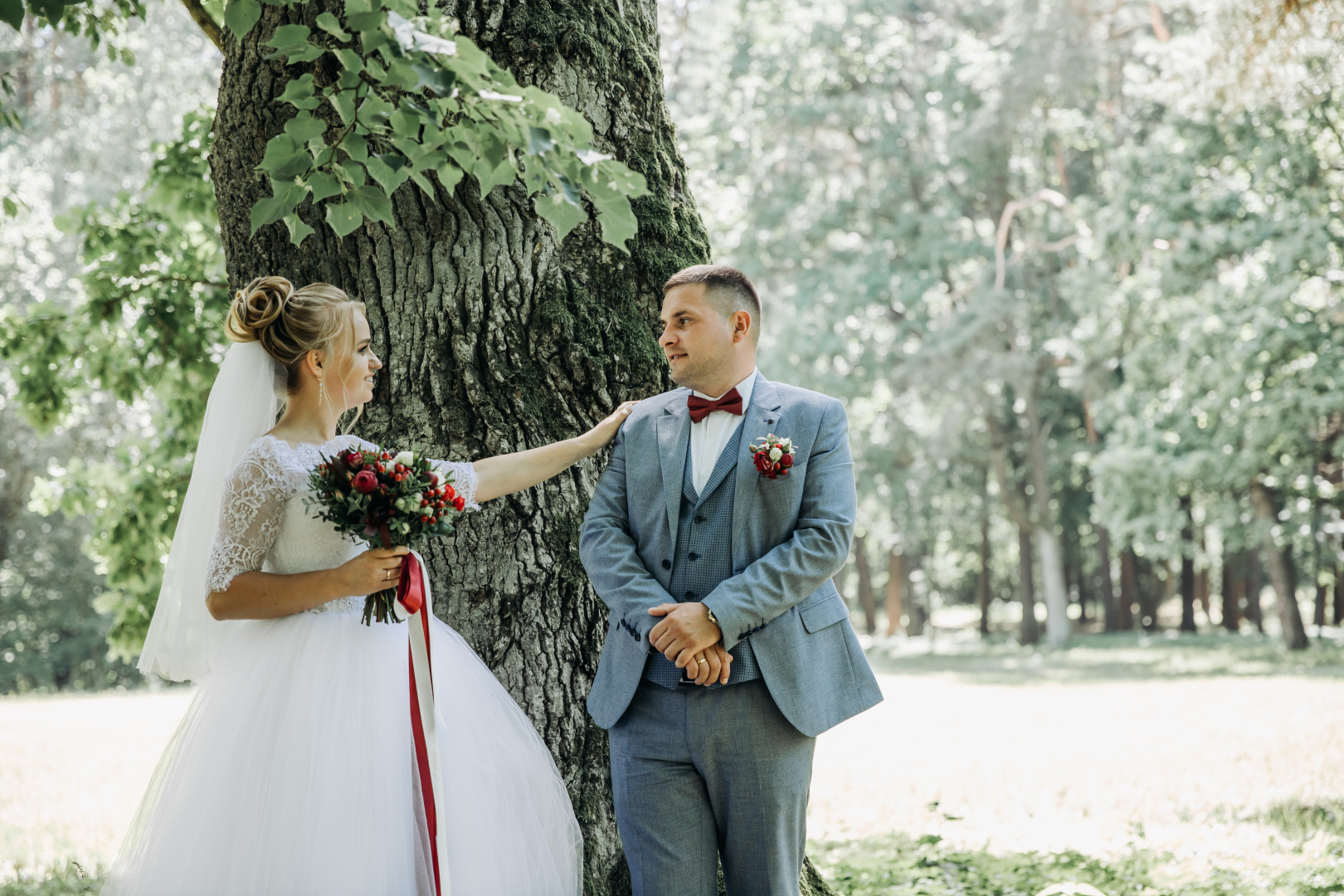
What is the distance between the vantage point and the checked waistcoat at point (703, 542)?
318cm

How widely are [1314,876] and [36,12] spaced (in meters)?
6.31

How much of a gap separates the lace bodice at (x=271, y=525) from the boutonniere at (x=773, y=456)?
1215 mm

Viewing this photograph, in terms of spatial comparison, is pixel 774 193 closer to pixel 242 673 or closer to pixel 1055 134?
pixel 1055 134

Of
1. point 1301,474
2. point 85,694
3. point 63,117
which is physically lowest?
point 85,694

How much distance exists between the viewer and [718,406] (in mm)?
3344

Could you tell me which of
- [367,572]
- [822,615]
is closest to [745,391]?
[822,615]

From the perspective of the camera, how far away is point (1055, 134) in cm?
2359

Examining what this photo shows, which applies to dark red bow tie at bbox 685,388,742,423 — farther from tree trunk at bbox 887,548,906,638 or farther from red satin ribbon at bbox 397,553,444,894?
tree trunk at bbox 887,548,906,638

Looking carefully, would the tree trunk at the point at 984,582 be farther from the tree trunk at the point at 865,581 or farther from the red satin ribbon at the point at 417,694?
the red satin ribbon at the point at 417,694

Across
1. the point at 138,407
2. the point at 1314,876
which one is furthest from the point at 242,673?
the point at 138,407

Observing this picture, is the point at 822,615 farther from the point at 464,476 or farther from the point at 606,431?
the point at 464,476

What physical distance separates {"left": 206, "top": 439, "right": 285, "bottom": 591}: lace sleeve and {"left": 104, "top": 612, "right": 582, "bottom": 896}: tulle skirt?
22 centimetres

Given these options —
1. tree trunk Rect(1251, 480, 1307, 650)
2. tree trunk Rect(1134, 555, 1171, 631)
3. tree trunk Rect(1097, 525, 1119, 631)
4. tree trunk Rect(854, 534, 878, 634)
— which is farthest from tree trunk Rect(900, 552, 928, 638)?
tree trunk Rect(1251, 480, 1307, 650)

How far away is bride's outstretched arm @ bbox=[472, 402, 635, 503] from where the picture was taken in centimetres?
359
